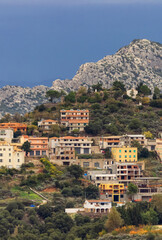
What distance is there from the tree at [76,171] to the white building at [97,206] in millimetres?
8850

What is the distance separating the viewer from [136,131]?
399 feet

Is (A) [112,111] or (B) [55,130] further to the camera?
(A) [112,111]

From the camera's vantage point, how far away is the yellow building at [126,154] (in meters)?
109

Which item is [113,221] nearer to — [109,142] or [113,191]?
[113,191]

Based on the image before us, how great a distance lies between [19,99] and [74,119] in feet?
206

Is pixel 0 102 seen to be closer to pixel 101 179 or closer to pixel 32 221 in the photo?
pixel 101 179

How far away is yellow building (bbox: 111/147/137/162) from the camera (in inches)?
4284

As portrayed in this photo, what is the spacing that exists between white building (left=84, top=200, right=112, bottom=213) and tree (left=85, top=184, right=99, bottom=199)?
117 inches

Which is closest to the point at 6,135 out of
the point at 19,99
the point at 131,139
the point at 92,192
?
the point at 131,139

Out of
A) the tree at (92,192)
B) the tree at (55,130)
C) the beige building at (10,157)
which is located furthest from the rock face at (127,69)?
the tree at (92,192)

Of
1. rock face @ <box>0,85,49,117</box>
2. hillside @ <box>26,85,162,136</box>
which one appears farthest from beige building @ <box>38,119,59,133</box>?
rock face @ <box>0,85,49,117</box>

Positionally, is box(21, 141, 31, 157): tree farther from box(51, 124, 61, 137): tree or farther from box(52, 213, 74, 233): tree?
box(52, 213, 74, 233): tree

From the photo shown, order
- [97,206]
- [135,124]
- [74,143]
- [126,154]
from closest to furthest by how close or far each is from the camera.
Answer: [97,206], [126,154], [74,143], [135,124]

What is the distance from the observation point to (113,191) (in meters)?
98.6
